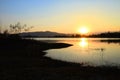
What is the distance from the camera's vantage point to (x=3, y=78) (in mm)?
16562

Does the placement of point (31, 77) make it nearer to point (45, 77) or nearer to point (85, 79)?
point (45, 77)

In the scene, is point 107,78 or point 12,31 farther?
point 12,31

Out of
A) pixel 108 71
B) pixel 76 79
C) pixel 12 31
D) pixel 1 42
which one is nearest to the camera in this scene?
pixel 76 79

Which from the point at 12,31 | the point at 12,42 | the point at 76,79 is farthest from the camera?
the point at 12,31

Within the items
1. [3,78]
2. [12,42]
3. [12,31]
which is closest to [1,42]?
[12,42]

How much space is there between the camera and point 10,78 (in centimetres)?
1650

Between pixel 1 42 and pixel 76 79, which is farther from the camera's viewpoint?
pixel 1 42

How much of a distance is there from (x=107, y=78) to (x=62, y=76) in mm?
3057

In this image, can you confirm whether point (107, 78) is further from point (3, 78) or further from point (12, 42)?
point (12, 42)

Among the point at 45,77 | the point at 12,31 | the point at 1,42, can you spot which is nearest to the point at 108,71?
the point at 45,77

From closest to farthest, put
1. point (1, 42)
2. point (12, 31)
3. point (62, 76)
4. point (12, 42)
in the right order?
point (62, 76) < point (1, 42) < point (12, 42) < point (12, 31)

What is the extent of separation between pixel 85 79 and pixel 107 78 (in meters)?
1.59

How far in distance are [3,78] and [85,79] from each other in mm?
5421

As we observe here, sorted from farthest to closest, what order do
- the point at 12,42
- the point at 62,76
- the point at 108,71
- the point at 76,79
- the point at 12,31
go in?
1. the point at 12,31
2. the point at 12,42
3. the point at 108,71
4. the point at 62,76
5. the point at 76,79
